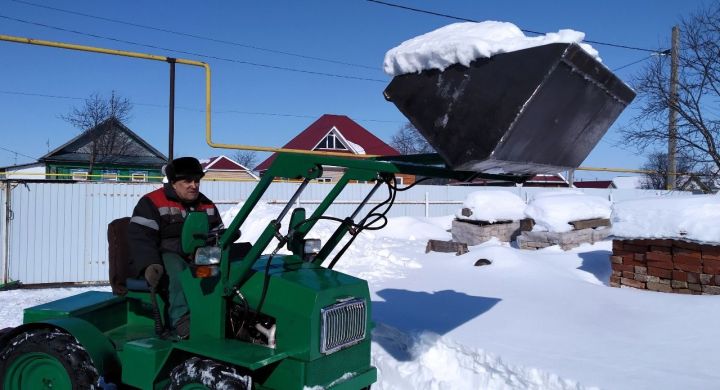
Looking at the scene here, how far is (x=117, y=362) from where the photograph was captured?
385cm

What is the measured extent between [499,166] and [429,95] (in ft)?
1.80

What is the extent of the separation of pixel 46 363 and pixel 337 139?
31879 millimetres

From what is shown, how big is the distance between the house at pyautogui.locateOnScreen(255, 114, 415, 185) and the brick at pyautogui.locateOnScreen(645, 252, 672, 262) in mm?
24671

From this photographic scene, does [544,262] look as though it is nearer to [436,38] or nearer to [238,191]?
[436,38]

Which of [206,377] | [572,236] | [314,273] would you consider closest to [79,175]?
[572,236]

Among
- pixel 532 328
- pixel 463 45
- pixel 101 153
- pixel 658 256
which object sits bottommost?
pixel 532 328

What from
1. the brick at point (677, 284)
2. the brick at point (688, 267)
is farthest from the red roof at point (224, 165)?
the brick at point (688, 267)

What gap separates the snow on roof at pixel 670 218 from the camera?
7.12m

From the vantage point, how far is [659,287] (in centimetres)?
766

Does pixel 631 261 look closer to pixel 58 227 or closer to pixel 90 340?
pixel 90 340

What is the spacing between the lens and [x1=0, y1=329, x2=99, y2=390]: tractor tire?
3.64 meters

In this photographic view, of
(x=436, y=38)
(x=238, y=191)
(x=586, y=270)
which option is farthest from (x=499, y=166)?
(x=238, y=191)

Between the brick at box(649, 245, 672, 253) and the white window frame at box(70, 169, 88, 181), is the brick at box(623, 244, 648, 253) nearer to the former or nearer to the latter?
the brick at box(649, 245, 672, 253)

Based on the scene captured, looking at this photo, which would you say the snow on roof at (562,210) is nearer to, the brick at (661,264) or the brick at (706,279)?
the brick at (661,264)
